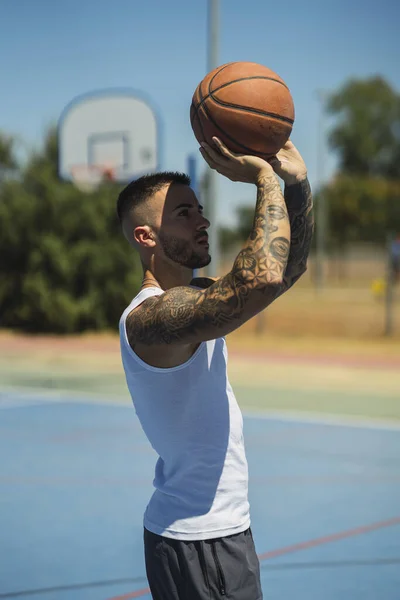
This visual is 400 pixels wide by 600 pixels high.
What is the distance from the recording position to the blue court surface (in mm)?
4992

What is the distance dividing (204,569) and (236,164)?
1.25 m

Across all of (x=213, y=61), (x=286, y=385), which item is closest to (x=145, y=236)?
(x=213, y=61)

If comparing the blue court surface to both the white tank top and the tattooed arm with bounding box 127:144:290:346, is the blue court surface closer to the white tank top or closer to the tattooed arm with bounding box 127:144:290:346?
the white tank top

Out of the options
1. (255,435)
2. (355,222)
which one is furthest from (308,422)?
(355,222)

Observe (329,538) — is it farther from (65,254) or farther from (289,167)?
(65,254)

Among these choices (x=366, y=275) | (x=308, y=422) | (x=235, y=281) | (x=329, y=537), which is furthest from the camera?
(x=366, y=275)

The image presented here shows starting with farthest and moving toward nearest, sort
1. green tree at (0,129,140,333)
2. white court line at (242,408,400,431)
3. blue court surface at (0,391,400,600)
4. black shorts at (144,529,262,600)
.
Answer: green tree at (0,129,140,333), white court line at (242,408,400,431), blue court surface at (0,391,400,600), black shorts at (144,529,262,600)

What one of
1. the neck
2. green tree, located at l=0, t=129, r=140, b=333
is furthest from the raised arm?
green tree, located at l=0, t=129, r=140, b=333

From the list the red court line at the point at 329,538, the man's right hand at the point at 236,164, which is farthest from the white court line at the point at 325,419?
the man's right hand at the point at 236,164

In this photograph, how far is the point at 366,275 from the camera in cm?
5466

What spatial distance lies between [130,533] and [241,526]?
3.36 m

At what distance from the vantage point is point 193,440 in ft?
8.74

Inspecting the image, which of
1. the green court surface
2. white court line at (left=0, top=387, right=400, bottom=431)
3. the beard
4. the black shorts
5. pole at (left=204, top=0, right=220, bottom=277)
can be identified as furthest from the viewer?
pole at (left=204, top=0, right=220, bottom=277)

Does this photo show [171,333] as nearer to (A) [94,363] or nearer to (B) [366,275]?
(A) [94,363]
